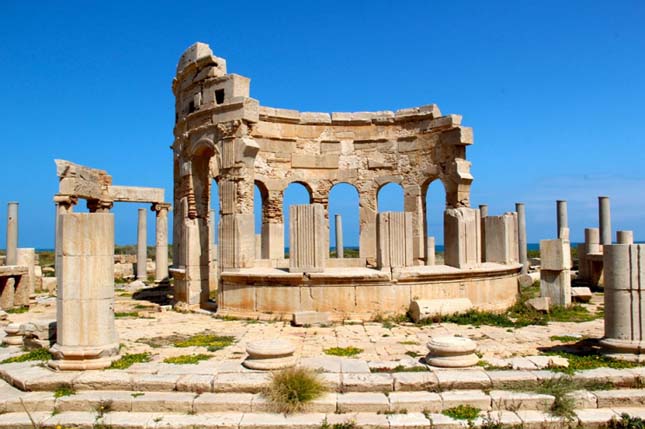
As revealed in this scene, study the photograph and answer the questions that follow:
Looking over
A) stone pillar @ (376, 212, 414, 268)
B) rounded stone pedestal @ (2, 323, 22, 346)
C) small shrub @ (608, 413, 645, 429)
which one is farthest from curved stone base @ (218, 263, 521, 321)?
small shrub @ (608, 413, 645, 429)

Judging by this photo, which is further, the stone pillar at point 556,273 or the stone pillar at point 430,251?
the stone pillar at point 430,251

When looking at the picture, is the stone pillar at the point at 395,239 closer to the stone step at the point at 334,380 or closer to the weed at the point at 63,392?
the stone step at the point at 334,380

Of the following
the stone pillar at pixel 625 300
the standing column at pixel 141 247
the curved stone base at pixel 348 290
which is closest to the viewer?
the stone pillar at pixel 625 300

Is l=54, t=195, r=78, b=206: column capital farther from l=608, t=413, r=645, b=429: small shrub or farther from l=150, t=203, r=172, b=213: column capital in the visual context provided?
l=608, t=413, r=645, b=429: small shrub

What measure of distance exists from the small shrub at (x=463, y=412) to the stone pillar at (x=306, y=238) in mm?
6501

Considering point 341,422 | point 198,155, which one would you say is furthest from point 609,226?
point 341,422

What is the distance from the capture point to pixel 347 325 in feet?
39.0

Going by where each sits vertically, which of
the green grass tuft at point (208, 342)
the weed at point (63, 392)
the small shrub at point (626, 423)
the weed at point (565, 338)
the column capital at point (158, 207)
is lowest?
the small shrub at point (626, 423)

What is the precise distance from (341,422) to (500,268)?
8986mm

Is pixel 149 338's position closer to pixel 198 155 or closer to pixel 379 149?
pixel 198 155

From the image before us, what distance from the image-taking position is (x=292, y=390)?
21.6 feet

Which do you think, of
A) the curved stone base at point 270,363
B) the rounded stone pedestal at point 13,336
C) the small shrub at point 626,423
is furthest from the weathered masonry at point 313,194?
the small shrub at point 626,423

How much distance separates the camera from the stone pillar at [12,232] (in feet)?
69.3

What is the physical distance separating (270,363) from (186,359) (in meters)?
1.67
